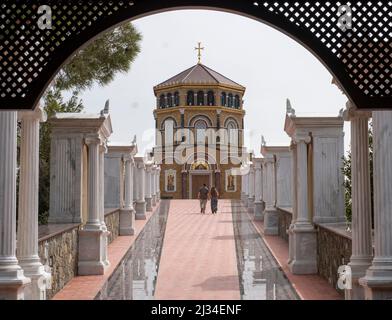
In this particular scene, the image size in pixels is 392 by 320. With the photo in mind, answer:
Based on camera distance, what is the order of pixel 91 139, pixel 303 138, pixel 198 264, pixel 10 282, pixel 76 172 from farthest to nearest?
pixel 198 264 < pixel 76 172 < pixel 91 139 < pixel 303 138 < pixel 10 282

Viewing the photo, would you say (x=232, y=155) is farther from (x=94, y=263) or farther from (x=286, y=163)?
(x=94, y=263)

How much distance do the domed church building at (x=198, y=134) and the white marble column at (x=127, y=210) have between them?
35.1 m

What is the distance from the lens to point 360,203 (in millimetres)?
7562

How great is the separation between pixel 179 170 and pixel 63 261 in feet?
150

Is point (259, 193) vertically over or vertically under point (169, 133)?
under

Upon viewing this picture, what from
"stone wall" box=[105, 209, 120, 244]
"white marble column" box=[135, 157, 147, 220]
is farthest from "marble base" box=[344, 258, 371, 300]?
"white marble column" box=[135, 157, 147, 220]

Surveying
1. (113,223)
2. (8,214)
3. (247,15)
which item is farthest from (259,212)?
(247,15)

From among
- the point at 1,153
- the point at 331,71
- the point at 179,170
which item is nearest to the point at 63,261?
the point at 1,153

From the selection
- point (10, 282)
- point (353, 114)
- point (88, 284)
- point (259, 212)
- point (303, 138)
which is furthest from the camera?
point (259, 212)

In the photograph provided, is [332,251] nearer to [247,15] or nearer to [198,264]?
[198,264]

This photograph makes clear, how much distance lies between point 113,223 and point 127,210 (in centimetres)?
199

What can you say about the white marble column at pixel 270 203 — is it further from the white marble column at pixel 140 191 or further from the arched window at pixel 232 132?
the arched window at pixel 232 132

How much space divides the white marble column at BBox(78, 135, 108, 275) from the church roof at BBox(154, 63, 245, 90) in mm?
46456

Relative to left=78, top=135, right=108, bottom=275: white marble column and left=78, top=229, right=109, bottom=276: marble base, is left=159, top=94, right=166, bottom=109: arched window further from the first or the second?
left=78, top=229, right=109, bottom=276: marble base
